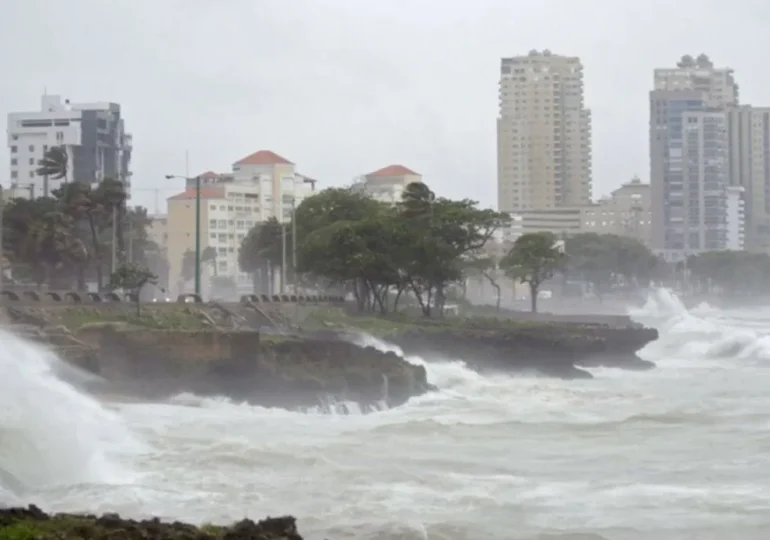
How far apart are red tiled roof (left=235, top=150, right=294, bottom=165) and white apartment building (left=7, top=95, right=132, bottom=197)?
9.79 meters

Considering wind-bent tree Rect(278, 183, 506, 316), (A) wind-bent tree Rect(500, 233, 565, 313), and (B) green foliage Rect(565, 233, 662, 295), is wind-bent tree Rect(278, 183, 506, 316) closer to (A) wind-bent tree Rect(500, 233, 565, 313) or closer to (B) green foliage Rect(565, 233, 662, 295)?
(A) wind-bent tree Rect(500, 233, 565, 313)

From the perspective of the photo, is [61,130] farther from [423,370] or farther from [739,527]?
[739,527]

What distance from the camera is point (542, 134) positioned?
193250mm

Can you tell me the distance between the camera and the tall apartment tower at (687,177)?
18050 centimetres

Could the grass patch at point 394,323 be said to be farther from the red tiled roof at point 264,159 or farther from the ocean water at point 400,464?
the red tiled roof at point 264,159

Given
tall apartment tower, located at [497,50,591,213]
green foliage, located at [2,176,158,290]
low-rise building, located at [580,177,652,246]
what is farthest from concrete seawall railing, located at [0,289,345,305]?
tall apartment tower, located at [497,50,591,213]

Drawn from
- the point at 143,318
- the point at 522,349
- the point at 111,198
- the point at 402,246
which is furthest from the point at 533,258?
the point at 143,318

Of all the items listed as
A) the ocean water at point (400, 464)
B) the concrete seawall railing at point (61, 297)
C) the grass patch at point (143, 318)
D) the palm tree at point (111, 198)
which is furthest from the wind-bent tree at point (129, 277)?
the ocean water at point (400, 464)

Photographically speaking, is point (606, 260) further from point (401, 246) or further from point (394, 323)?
point (394, 323)

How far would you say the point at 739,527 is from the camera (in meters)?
17.8

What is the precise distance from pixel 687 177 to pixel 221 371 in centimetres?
15517

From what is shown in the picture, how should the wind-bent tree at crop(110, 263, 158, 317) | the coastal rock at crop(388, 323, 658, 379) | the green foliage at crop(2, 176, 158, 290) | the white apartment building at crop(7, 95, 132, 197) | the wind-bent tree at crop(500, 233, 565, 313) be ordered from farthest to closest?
the white apartment building at crop(7, 95, 132, 197) < the wind-bent tree at crop(500, 233, 565, 313) < the green foliage at crop(2, 176, 158, 290) < the coastal rock at crop(388, 323, 658, 379) < the wind-bent tree at crop(110, 263, 158, 317)

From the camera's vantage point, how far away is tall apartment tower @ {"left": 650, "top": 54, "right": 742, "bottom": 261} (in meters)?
180

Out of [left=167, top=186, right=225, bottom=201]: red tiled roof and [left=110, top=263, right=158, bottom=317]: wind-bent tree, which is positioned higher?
[left=167, top=186, right=225, bottom=201]: red tiled roof
